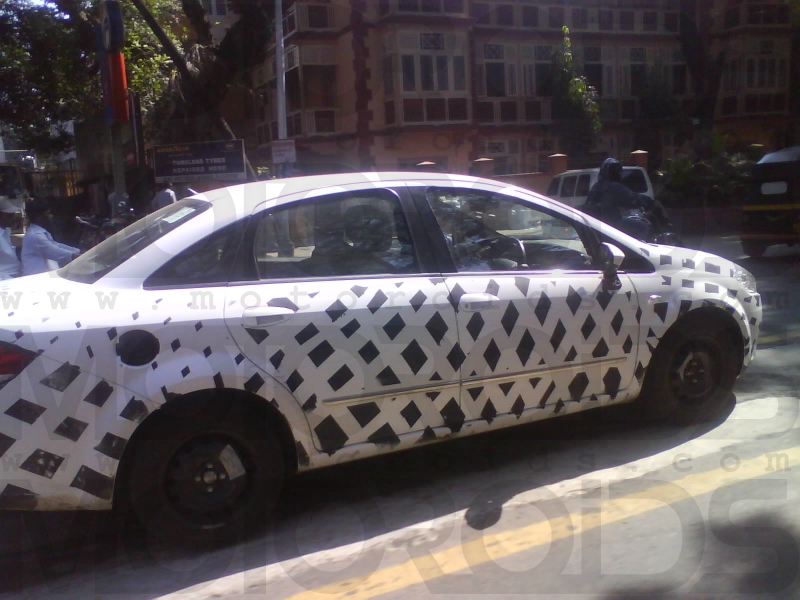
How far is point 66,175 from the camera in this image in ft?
112

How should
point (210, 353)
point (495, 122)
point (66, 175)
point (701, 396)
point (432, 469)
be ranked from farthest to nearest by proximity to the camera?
point (66, 175)
point (495, 122)
point (701, 396)
point (432, 469)
point (210, 353)

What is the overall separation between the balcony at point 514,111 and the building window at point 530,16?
2.71m

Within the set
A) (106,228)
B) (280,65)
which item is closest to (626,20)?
(280,65)

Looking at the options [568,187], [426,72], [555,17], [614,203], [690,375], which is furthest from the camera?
[555,17]

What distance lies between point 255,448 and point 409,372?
81 cm

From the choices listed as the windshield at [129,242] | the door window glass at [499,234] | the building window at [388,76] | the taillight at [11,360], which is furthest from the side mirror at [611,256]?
the building window at [388,76]

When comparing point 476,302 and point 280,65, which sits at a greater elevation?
point 280,65

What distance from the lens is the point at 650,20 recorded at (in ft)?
101

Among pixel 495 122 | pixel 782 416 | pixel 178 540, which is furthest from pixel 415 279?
pixel 495 122

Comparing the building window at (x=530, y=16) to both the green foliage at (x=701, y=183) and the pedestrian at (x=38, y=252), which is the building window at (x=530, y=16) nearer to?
the green foliage at (x=701, y=183)

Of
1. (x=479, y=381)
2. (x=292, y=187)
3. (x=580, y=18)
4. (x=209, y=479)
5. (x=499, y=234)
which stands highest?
(x=580, y=18)

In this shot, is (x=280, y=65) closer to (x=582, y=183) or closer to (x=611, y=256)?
(x=582, y=183)

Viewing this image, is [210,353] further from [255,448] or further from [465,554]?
[465,554]

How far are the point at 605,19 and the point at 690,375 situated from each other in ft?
92.3
